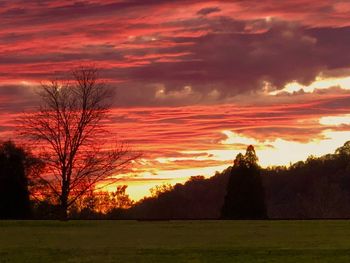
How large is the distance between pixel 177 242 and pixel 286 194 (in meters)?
56.3

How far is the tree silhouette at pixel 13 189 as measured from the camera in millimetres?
47031

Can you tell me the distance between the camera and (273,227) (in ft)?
107

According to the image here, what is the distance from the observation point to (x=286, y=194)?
80.1 m

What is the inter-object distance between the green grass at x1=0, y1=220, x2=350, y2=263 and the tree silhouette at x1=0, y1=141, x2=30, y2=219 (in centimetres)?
1052

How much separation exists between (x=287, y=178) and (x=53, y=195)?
40.3 metres

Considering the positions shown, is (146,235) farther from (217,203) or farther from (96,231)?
(217,203)

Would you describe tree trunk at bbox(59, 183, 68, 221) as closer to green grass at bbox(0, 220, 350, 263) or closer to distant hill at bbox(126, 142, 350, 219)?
green grass at bbox(0, 220, 350, 263)

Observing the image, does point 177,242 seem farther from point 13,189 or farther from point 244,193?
point 13,189

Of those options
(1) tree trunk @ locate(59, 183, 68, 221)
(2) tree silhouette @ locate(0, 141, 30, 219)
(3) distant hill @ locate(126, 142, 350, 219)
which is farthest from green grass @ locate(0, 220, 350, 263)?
(3) distant hill @ locate(126, 142, 350, 219)

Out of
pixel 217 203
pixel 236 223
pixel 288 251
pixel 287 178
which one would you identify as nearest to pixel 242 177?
pixel 236 223

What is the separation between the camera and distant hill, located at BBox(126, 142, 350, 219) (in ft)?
226

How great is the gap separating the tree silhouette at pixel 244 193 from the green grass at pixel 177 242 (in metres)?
7.84

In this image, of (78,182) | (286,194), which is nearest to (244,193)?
(78,182)

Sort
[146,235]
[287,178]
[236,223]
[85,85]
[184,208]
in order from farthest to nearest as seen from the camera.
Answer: [287,178]
[184,208]
[85,85]
[236,223]
[146,235]
